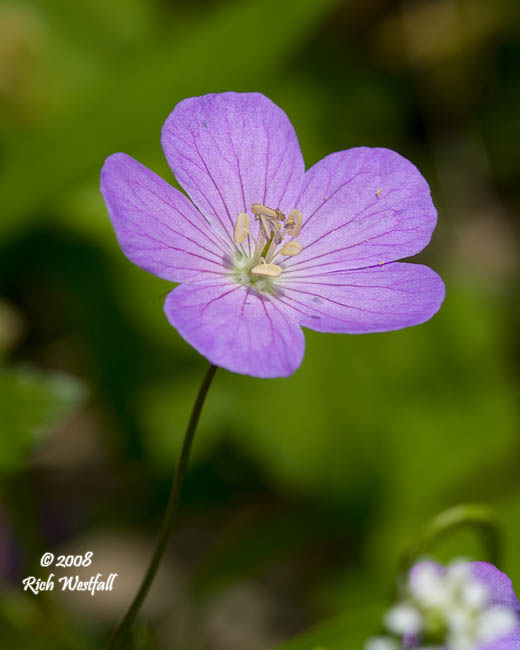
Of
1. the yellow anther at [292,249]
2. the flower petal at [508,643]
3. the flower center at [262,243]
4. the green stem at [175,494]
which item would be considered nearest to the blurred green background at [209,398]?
the flower center at [262,243]

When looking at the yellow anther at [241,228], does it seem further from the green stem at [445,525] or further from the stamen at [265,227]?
the green stem at [445,525]

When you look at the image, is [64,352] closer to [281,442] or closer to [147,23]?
[281,442]

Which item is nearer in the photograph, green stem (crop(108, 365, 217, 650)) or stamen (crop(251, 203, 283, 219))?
green stem (crop(108, 365, 217, 650))

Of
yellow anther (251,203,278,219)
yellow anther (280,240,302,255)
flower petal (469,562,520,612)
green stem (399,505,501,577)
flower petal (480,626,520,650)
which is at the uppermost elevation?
yellow anther (251,203,278,219)

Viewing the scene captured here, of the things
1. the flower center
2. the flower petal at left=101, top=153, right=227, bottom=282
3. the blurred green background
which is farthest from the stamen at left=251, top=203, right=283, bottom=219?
the blurred green background

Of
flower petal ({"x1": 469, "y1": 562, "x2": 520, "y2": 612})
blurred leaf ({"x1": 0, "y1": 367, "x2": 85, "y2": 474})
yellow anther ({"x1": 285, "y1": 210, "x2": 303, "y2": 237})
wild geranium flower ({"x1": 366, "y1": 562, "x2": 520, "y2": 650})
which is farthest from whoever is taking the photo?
blurred leaf ({"x1": 0, "y1": 367, "x2": 85, "y2": 474})

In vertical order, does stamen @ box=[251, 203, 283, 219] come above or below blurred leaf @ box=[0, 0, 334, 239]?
below

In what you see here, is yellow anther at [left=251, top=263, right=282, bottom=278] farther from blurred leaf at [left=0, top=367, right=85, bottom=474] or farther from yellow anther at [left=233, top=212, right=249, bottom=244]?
blurred leaf at [left=0, top=367, right=85, bottom=474]

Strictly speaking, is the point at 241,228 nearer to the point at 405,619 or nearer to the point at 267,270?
the point at 267,270
